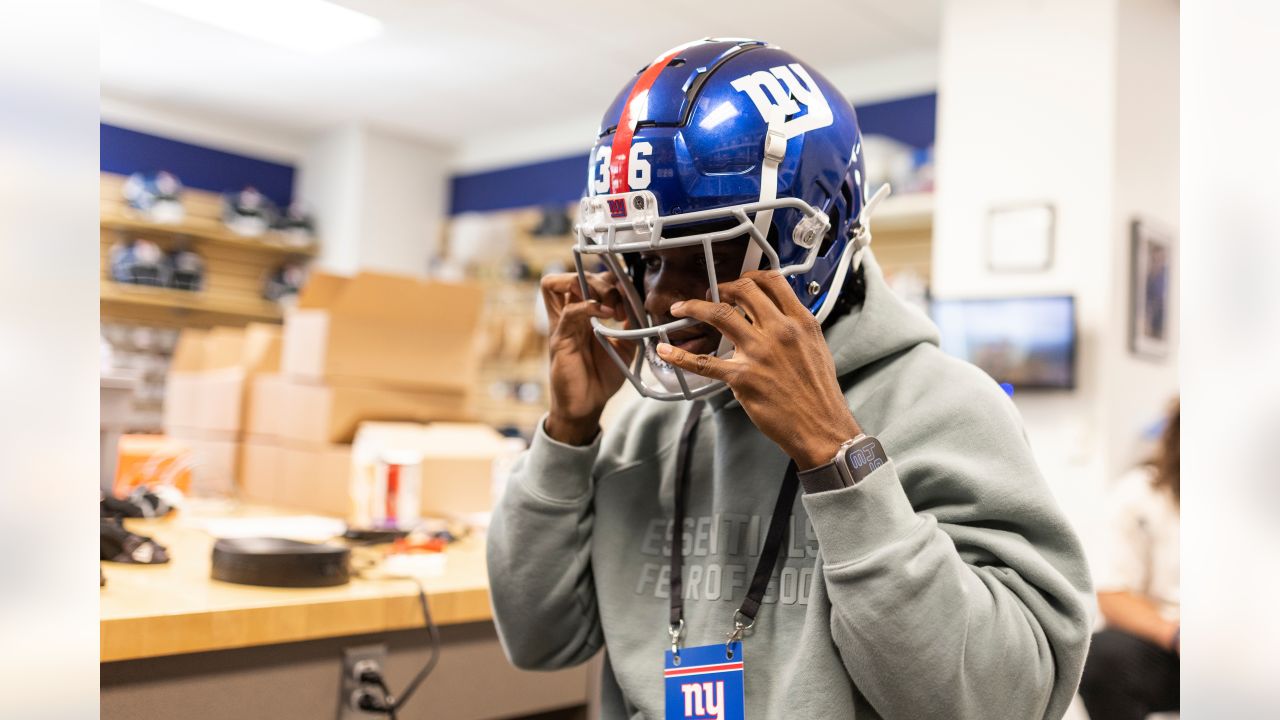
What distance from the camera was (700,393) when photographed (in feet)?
3.46

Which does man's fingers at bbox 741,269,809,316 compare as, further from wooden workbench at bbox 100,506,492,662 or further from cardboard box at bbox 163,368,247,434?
cardboard box at bbox 163,368,247,434

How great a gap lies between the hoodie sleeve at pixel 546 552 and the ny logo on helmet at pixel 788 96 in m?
0.44

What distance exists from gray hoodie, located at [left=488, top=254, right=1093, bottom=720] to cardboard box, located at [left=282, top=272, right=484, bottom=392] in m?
1.39

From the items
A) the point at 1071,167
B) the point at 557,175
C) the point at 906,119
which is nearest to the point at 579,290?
the point at 1071,167

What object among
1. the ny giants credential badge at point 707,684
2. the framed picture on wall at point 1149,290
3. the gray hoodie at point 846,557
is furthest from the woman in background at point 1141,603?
the ny giants credential badge at point 707,684

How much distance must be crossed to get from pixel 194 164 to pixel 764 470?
6.91 metres

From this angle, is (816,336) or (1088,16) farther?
(1088,16)

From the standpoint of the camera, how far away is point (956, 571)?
0.90m

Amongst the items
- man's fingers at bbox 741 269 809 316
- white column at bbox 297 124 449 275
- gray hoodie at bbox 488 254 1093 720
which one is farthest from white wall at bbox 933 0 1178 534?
white column at bbox 297 124 449 275

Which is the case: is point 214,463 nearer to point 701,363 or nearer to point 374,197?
point 701,363

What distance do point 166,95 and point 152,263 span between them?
1035 millimetres
